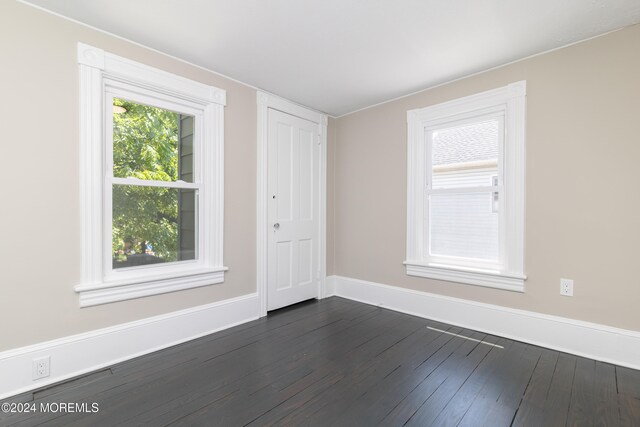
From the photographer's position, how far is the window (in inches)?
107

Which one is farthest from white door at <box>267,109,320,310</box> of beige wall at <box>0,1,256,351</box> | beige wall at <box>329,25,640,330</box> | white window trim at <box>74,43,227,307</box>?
beige wall at <box>329,25,640,330</box>

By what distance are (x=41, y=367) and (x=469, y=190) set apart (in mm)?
3718

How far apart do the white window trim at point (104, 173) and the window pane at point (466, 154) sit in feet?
7.51

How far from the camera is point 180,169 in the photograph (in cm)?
281

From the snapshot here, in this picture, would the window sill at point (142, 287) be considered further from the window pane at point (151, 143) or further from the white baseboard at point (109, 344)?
the window pane at point (151, 143)

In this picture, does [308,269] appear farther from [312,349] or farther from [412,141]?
[412,141]

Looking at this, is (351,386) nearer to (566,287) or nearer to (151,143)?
(566,287)

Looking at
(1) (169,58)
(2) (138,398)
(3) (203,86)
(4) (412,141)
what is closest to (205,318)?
(2) (138,398)

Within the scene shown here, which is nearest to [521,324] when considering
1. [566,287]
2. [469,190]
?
[566,287]

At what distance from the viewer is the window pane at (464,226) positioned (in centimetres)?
294

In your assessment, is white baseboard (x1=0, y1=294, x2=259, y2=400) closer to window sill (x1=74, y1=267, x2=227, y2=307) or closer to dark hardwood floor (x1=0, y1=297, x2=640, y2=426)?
dark hardwood floor (x1=0, y1=297, x2=640, y2=426)

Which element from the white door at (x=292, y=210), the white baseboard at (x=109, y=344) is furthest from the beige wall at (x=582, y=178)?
the white baseboard at (x=109, y=344)

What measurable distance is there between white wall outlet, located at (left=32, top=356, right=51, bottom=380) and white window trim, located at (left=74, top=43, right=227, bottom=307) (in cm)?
37

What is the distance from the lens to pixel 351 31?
224 centimetres
